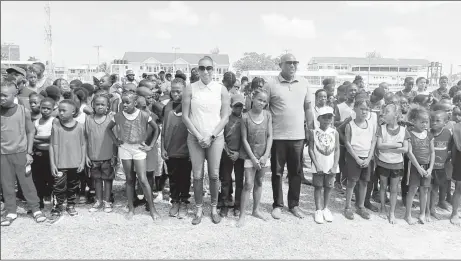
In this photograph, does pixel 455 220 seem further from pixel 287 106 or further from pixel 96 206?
pixel 96 206

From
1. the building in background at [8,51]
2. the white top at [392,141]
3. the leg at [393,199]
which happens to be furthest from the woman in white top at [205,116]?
the building in background at [8,51]

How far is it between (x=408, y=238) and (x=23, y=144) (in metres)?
4.80

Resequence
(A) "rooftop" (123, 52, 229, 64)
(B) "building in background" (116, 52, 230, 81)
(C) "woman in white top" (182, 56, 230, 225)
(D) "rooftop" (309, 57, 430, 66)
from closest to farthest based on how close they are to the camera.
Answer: (C) "woman in white top" (182, 56, 230, 225), (B) "building in background" (116, 52, 230, 81), (A) "rooftop" (123, 52, 229, 64), (D) "rooftop" (309, 57, 430, 66)

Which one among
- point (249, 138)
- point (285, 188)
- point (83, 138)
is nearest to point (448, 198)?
point (285, 188)

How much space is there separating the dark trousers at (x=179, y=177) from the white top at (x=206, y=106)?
679 millimetres

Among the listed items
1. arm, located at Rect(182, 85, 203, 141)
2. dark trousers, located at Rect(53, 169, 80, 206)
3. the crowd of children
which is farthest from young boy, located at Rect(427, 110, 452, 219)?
dark trousers, located at Rect(53, 169, 80, 206)

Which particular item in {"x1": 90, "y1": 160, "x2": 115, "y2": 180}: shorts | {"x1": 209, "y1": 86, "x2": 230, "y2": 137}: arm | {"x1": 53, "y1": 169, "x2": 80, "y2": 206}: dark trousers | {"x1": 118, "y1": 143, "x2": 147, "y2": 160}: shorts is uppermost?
{"x1": 209, "y1": 86, "x2": 230, "y2": 137}: arm

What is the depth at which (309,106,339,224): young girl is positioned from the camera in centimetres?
475

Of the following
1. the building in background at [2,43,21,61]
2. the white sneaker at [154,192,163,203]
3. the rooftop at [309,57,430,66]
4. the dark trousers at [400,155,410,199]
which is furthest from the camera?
the rooftop at [309,57,430,66]

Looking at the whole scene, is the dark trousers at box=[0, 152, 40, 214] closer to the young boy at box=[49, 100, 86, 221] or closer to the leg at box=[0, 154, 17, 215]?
the leg at box=[0, 154, 17, 215]

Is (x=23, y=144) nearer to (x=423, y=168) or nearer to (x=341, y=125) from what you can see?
(x=341, y=125)

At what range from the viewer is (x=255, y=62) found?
257 ft

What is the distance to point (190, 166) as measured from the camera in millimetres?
4863

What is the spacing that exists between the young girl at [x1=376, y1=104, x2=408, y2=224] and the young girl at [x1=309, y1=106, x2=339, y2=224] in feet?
2.20
